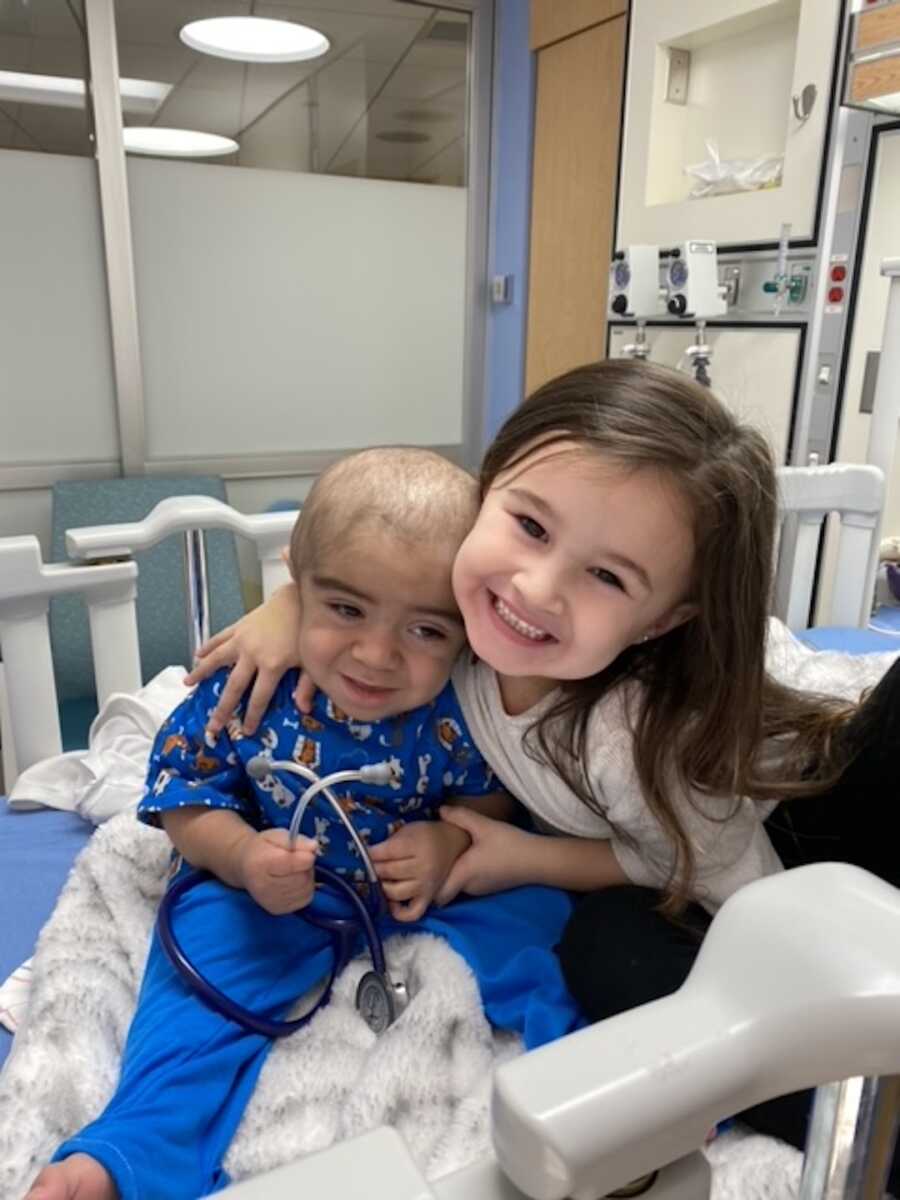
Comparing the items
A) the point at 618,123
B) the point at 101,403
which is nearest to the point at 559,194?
the point at 618,123

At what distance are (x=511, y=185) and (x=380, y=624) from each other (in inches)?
112

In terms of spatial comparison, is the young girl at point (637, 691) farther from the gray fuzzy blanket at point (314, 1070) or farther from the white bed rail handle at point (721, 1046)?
the white bed rail handle at point (721, 1046)

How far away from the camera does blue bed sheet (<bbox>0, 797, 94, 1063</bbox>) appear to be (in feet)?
3.40

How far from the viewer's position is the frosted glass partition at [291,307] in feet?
9.35

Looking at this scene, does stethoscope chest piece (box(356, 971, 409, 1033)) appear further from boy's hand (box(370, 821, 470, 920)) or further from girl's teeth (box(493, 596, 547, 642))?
girl's teeth (box(493, 596, 547, 642))

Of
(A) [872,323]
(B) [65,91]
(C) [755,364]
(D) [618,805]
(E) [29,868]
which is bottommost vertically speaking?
(E) [29,868]

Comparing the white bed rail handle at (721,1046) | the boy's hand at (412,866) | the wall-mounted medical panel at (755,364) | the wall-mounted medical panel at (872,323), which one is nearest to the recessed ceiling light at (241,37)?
the wall-mounted medical panel at (755,364)

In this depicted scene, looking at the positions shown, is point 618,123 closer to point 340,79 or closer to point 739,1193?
point 340,79

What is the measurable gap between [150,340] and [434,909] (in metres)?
2.37

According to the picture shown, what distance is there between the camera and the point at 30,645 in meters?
1.21

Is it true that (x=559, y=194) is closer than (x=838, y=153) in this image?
No

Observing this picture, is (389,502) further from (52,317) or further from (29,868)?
(52,317)

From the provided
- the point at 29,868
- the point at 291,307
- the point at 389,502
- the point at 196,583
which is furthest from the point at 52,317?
the point at 389,502

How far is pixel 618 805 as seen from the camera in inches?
34.3
